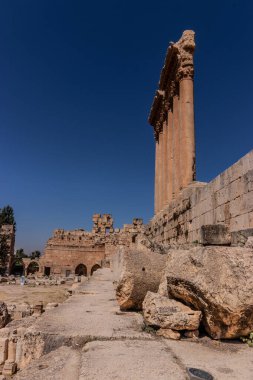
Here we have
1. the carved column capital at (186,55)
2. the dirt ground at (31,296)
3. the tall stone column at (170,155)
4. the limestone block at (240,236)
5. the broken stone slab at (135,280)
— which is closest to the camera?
the broken stone slab at (135,280)

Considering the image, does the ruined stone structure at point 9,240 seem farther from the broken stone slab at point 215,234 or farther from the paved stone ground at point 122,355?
the paved stone ground at point 122,355

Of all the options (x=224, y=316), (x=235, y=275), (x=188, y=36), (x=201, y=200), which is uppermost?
(x=188, y=36)

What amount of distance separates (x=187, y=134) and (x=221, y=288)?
11201 millimetres

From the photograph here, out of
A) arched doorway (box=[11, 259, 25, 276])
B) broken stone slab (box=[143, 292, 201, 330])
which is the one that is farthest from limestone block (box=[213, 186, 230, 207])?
arched doorway (box=[11, 259, 25, 276])

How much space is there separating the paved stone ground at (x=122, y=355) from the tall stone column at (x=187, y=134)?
33.6ft

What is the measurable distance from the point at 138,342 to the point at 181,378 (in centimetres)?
88

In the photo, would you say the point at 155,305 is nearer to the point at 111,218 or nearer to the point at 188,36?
the point at 188,36

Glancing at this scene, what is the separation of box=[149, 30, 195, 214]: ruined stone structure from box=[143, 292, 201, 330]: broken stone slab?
1009 centimetres

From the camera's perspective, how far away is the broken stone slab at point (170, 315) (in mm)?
3209

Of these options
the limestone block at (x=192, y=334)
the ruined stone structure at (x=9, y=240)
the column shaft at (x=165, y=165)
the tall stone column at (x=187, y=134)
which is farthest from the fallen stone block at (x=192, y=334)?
the ruined stone structure at (x=9, y=240)

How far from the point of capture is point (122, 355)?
2.63 m

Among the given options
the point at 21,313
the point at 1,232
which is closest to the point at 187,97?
the point at 21,313

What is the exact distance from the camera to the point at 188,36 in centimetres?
1404

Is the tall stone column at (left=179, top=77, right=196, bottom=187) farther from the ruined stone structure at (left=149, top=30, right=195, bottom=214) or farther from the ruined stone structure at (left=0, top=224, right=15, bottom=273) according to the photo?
the ruined stone structure at (left=0, top=224, right=15, bottom=273)
